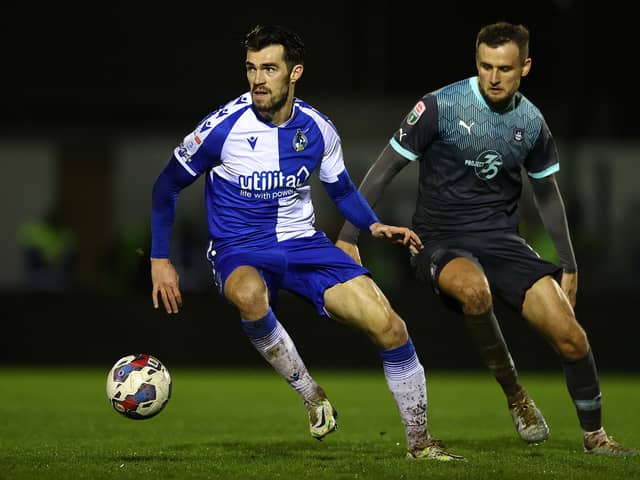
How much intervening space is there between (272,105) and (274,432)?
2.68 meters

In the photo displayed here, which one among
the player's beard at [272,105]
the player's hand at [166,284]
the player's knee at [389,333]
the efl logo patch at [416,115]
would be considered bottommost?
the player's knee at [389,333]

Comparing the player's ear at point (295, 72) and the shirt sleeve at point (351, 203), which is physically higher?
the player's ear at point (295, 72)

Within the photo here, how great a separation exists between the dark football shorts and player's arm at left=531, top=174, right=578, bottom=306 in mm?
177

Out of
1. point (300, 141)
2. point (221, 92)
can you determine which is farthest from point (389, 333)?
point (221, 92)

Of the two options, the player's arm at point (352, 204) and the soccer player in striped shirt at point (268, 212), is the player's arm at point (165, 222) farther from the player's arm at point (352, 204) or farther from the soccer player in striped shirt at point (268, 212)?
the player's arm at point (352, 204)

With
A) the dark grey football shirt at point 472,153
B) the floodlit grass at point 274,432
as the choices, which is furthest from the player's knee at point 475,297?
the floodlit grass at point 274,432

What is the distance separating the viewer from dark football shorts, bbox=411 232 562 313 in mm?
6711

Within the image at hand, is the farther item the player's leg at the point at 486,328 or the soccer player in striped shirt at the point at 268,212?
the player's leg at the point at 486,328

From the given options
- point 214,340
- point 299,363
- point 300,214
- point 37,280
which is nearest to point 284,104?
point 300,214

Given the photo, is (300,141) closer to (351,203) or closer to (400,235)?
(351,203)

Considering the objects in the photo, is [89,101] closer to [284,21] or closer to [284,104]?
[284,21]

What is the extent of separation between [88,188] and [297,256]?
16.2 metres

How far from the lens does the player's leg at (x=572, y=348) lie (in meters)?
6.50

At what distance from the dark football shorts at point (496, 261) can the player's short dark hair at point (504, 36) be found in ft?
3.50
